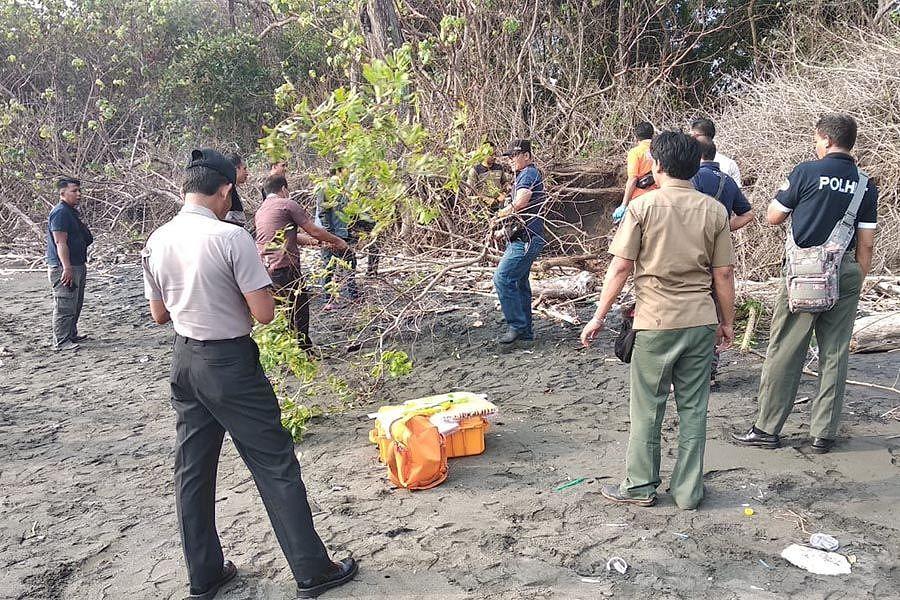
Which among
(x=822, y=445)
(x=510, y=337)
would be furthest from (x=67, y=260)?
(x=822, y=445)

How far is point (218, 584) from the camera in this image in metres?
3.12

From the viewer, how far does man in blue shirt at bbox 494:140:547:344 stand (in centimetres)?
620

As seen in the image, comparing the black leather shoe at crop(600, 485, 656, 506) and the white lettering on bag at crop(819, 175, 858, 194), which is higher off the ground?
the white lettering on bag at crop(819, 175, 858, 194)

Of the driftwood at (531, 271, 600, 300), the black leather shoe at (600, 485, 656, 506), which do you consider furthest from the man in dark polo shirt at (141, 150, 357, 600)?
the driftwood at (531, 271, 600, 300)

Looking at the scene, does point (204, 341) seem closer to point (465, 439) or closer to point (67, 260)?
point (465, 439)

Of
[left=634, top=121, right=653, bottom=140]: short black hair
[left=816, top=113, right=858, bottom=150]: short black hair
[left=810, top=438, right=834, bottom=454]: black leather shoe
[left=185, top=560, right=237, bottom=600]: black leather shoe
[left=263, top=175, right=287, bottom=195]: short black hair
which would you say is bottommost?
[left=185, top=560, right=237, bottom=600]: black leather shoe

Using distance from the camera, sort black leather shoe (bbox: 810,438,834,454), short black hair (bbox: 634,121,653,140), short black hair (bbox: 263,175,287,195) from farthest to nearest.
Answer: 1. short black hair (bbox: 634,121,653,140)
2. short black hair (bbox: 263,175,287,195)
3. black leather shoe (bbox: 810,438,834,454)

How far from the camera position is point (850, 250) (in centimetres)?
402

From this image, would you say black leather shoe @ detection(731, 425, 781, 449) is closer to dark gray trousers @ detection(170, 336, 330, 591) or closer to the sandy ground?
the sandy ground

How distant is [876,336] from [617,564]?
13.6 ft

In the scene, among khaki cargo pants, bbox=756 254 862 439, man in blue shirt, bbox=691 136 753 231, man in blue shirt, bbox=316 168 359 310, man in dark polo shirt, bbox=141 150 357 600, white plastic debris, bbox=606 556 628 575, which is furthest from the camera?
man in blue shirt, bbox=316 168 359 310

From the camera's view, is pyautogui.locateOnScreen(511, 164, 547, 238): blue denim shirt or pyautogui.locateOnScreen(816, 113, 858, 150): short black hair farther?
pyautogui.locateOnScreen(511, 164, 547, 238): blue denim shirt

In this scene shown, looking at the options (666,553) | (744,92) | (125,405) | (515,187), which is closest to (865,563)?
(666,553)

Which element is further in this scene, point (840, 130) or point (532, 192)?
point (532, 192)
